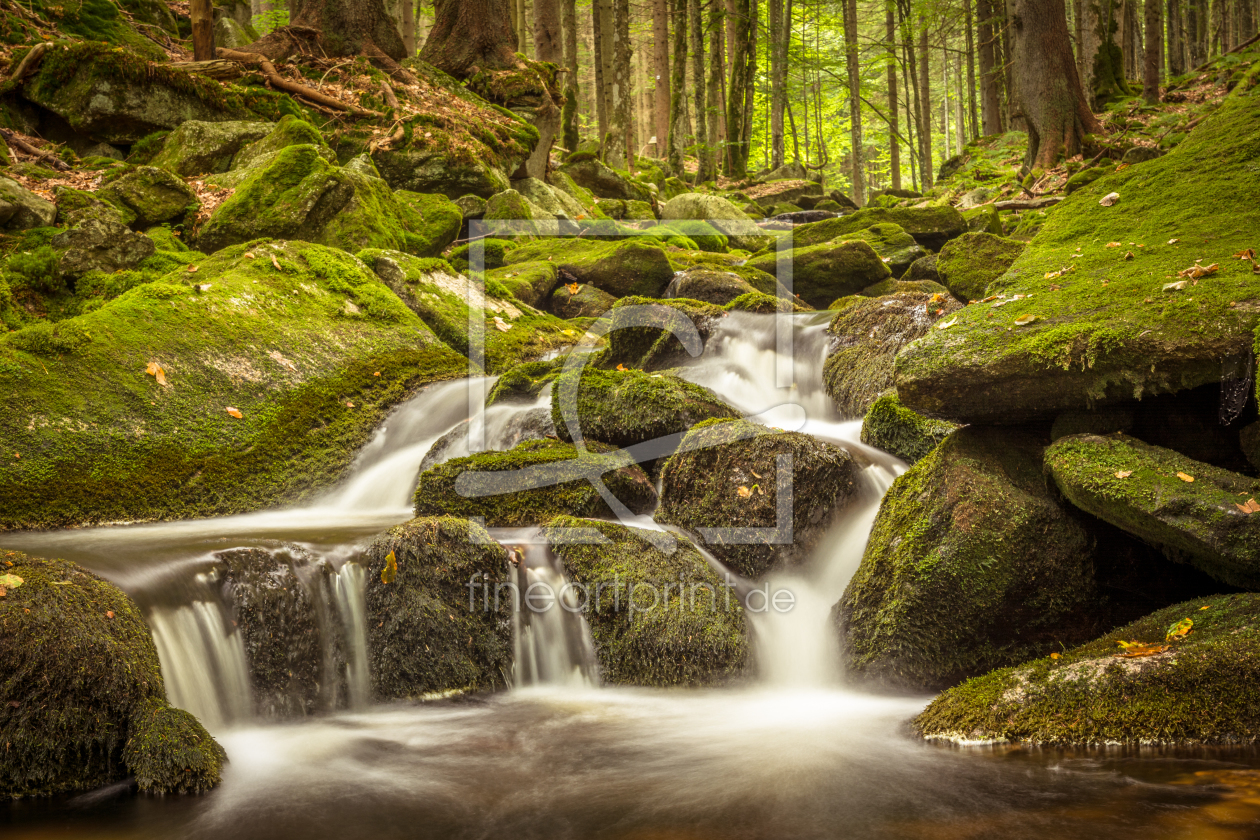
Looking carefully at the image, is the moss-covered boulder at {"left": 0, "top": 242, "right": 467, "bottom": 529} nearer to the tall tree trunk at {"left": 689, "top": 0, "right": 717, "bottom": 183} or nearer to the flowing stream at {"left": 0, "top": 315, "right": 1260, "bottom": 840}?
the flowing stream at {"left": 0, "top": 315, "right": 1260, "bottom": 840}

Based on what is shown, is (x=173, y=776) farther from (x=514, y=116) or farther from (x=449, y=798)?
(x=514, y=116)

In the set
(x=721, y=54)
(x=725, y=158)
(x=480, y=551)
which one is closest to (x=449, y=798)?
(x=480, y=551)

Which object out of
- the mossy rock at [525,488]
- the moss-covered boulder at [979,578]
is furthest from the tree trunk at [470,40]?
the moss-covered boulder at [979,578]

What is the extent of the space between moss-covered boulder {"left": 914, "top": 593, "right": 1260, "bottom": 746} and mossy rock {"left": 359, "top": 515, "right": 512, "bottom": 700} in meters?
2.49

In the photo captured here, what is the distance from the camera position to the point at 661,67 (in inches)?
945

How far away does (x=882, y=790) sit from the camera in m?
3.56

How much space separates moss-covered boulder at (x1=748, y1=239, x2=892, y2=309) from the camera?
1153cm

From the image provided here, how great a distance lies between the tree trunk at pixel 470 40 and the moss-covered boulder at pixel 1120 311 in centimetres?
1442

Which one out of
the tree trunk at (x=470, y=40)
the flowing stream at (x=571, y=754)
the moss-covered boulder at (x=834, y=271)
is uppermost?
the tree trunk at (x=470, y=40)

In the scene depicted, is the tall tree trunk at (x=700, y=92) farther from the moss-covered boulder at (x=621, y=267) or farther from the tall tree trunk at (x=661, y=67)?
the moss-covered boulder at (x=621, y=267)

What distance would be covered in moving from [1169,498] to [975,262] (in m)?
4.60

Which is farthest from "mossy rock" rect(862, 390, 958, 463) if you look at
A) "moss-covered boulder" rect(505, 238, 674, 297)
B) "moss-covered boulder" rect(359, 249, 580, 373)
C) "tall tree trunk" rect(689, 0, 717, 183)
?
"tall tree trunk" rect(689, 0, 717, 183)

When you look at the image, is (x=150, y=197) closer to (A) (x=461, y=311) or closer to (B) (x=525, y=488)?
(A) (x=461, y=311)

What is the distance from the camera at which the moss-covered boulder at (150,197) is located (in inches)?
372
